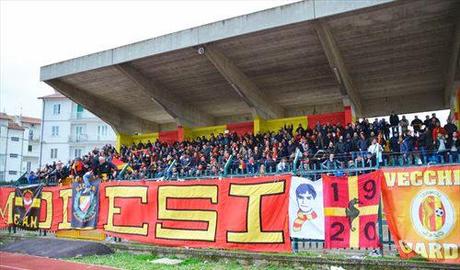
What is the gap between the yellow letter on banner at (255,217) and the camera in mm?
8758

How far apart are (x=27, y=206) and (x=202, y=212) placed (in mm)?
7945

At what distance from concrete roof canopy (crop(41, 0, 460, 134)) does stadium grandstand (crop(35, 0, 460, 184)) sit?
6 cm

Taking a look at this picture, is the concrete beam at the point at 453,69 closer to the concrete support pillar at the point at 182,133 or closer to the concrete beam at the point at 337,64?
the concrete beam at the point at 337,64

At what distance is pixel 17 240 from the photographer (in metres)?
14.3

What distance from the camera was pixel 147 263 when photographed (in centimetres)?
970

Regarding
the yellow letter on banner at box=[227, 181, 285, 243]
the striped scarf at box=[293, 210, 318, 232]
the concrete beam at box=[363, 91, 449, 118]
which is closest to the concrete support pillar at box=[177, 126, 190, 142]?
the concrete beam at box=[363, 91, 449, 118]

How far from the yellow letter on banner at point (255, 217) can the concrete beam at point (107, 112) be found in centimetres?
1815

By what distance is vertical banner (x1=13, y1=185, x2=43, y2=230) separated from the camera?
46.1 feet

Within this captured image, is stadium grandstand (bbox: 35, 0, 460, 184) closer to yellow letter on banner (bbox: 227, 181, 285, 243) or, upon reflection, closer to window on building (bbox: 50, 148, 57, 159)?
yellow letter on banner (bbox: 227, 181, 285, 243)

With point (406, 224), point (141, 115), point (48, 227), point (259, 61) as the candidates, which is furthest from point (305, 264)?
point (141, 115)

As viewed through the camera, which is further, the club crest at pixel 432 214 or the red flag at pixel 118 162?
the red flag at pixel 118 162

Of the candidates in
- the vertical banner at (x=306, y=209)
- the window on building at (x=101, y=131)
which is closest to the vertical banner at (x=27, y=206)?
the vertical banner at (x=306, y=209)

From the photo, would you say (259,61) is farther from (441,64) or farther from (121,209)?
(121,209)

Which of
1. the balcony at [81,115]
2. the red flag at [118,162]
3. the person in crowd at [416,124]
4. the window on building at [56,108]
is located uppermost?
the window on building at [56,108]
